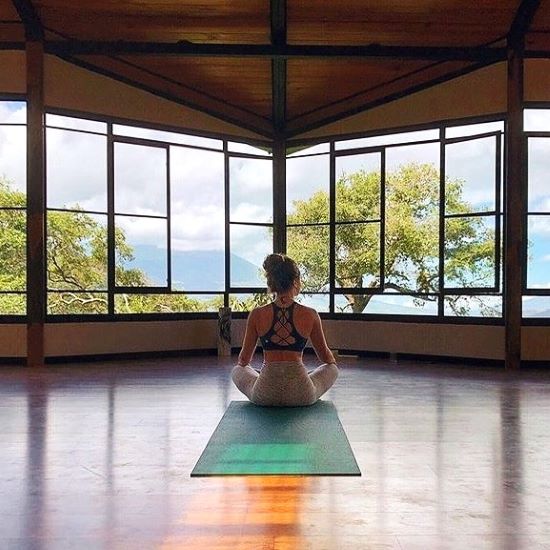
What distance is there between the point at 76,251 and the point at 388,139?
4.03m

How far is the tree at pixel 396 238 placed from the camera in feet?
24.7

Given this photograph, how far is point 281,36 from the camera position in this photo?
704cm

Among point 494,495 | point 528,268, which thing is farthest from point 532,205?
point 494,495

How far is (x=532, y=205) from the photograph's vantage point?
7.19 meters

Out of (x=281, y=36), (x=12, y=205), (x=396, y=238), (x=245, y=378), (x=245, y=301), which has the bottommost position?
(x=245, y=378)

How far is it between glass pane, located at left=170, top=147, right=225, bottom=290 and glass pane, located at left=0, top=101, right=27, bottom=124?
5.98 feet

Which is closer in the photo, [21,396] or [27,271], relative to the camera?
[21,396]

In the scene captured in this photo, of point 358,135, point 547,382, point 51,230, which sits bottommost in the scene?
point 547,382

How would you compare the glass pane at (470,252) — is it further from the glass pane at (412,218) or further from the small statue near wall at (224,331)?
the small statue near wall at (224,331)

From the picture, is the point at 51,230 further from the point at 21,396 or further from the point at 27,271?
the point at 21,396

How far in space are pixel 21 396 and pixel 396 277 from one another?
4.65 m

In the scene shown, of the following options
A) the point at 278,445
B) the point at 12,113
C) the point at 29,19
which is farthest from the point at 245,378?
the point at 29,19

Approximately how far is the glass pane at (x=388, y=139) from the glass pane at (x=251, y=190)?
1.11 meters

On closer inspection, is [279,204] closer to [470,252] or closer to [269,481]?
[470,252]
